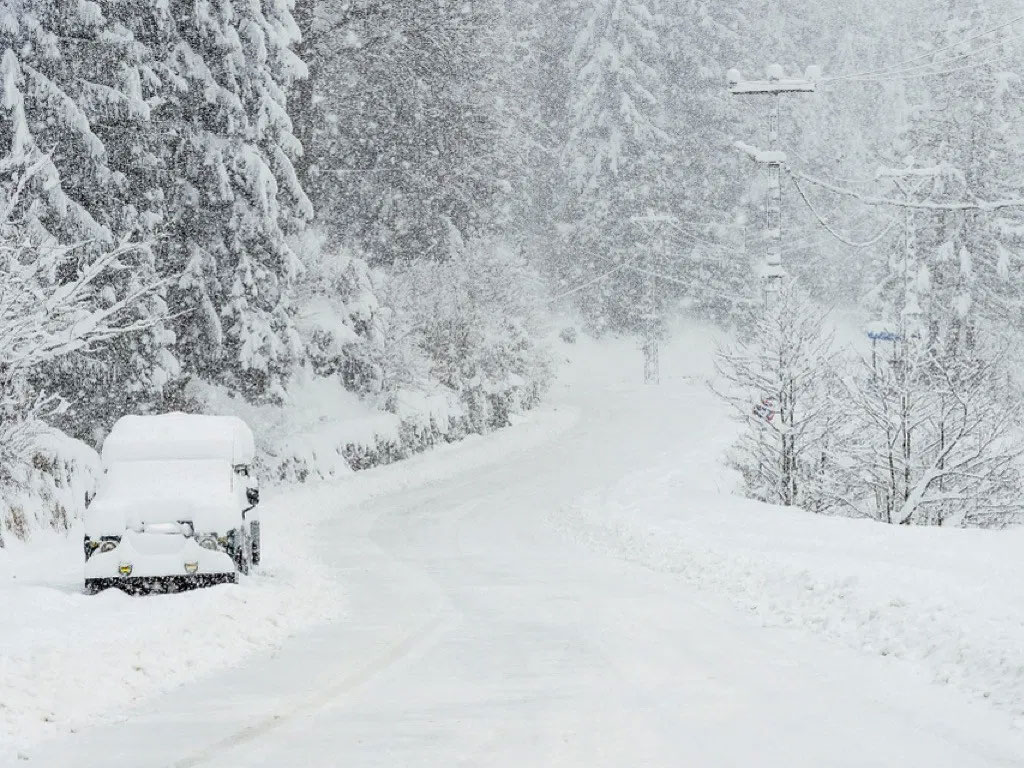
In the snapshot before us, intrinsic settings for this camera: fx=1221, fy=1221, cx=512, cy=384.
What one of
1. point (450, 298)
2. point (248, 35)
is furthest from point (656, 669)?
point (450, 298)

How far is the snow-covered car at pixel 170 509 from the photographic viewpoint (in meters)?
13.8

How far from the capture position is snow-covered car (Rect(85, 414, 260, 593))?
13.8 meters

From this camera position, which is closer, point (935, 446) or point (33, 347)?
point (33, 347)

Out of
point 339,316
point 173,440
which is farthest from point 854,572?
point 339,316

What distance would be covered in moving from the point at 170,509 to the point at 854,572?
781cm

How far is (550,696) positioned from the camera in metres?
8.70

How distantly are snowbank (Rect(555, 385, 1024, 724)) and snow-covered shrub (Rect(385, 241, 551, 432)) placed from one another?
43.9ft

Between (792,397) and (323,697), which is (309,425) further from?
(323,697)

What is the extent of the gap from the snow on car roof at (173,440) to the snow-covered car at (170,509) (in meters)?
0.01

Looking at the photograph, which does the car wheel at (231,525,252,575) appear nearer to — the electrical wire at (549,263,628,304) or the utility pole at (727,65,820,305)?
the utility pole at (727,65,820,305)

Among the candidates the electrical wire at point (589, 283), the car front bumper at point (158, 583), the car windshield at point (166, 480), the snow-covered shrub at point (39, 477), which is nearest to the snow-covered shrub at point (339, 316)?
the snow-covered shrub at point (39, 477)

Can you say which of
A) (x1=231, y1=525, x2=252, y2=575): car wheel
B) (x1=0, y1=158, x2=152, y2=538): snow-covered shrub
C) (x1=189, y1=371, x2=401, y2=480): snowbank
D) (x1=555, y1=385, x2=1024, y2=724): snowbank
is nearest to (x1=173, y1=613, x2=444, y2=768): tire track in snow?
(x1=231, y1=525, x2=252, y2=575): car wheel

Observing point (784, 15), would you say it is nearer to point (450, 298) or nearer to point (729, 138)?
point (729, 138)

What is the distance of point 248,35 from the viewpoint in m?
27.4
